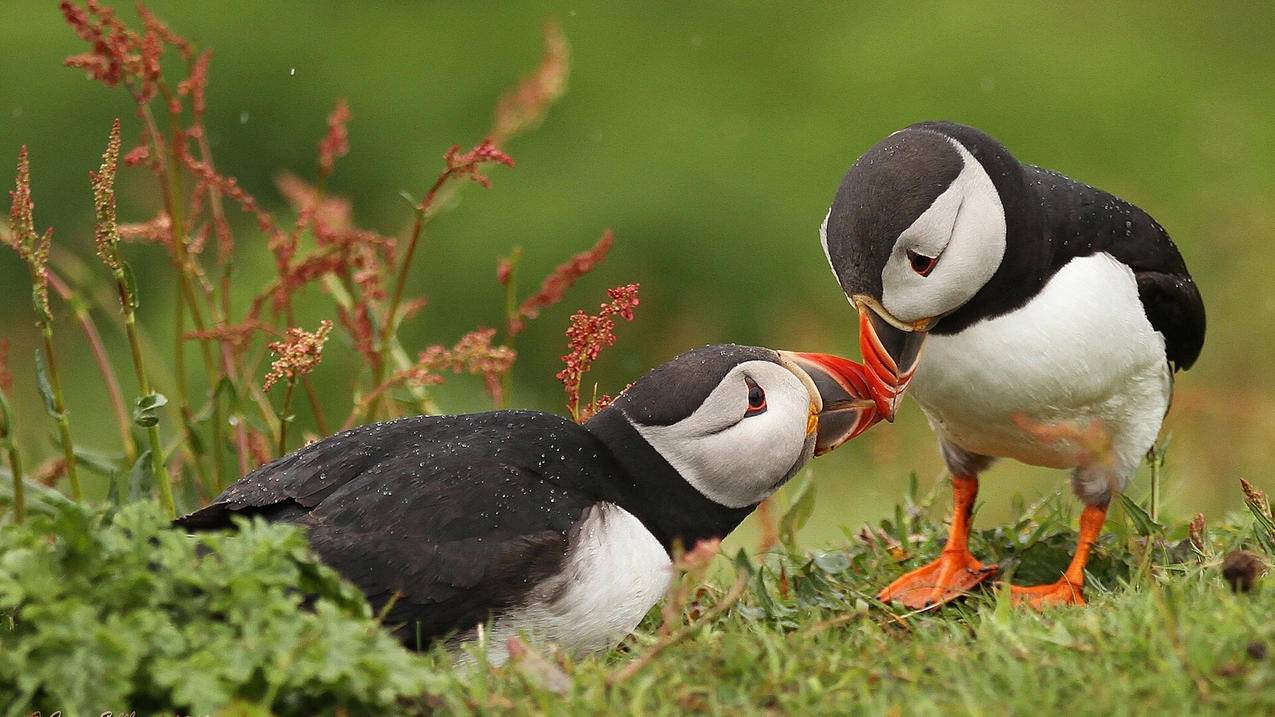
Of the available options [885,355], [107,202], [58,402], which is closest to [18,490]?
[58,402]

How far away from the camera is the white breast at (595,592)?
334 cm

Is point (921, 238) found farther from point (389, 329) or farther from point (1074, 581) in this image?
point (389, 329)

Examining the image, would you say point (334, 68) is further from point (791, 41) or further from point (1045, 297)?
point (1045, 297)

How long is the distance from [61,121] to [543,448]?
740 cm

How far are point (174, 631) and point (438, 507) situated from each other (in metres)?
0.83

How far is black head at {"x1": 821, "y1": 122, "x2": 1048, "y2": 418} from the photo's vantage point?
3.66m

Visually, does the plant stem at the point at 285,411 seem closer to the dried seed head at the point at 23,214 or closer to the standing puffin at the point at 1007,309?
the dried seed head at the point at 23,214

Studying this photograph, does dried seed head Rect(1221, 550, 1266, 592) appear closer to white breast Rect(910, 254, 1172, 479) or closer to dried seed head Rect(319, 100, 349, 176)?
white breast Rect(910, 254, 1172, 479)

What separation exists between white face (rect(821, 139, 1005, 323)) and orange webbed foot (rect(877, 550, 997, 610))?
2.28 ft

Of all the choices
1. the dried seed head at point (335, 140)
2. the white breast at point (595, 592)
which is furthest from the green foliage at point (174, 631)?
the dried seed head at point (335, 140)

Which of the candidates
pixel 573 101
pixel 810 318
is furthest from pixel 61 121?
pixel 810 318

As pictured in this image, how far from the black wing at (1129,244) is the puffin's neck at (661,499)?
3.74ft

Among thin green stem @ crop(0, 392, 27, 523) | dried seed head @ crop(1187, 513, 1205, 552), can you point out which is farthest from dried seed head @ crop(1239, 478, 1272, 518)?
thin green stem @ crop(0, 392, 27, 523)

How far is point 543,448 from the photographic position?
357 centimetres
